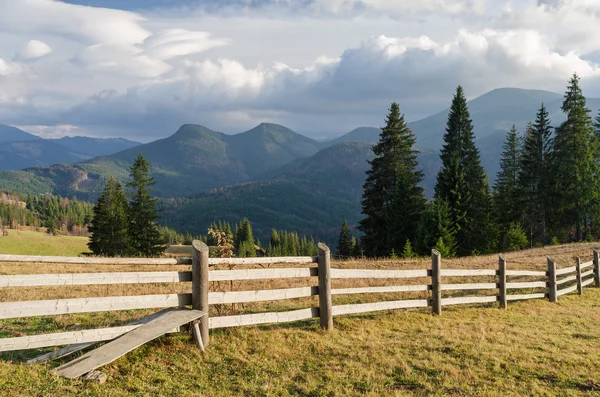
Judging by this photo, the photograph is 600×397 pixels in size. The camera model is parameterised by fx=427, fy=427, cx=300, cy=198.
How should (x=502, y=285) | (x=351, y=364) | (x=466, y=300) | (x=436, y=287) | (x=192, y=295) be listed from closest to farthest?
(x=351, y=364)
(x=192, y=295)
(x=436, y=287)
(x=466, y=300)
(x=502, y=285)

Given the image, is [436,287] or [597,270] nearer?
[436,287]

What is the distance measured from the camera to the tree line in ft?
136

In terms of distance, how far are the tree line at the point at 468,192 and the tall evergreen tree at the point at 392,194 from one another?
0.10 metres

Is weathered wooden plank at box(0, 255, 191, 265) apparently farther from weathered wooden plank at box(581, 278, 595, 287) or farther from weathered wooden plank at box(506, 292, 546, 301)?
Answer: weathered wooden plank at box(581, 278, 595, 287)

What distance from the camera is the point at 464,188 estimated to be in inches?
1786

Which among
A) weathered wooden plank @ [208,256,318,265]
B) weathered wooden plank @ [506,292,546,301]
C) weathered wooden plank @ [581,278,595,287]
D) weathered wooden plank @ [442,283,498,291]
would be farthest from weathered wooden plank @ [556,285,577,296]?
weathered wooden plank @ [208,256,318,265]

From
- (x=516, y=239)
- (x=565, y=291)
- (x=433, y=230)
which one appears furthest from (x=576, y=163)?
(x=565, y=291)

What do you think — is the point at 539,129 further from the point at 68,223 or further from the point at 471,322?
the point at 68,223

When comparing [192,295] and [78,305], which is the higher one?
[78,305]

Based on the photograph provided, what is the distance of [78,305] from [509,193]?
2215 inches

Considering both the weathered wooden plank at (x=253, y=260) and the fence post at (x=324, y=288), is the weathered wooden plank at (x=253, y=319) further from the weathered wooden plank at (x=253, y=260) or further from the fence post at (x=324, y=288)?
the weathered wooden plank at (x=253, y=260)

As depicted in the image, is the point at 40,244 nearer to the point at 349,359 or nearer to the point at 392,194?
the point at 392,194

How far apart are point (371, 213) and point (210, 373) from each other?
37642 millimetres

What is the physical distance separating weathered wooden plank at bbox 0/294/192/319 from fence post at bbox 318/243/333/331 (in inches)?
129
